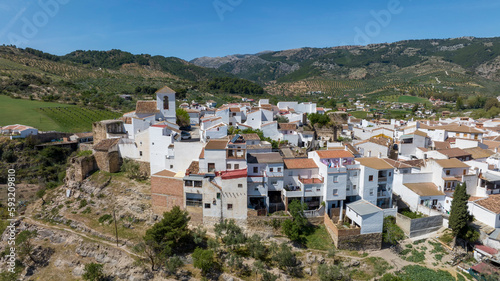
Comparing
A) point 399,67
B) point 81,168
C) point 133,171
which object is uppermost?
point 399,67

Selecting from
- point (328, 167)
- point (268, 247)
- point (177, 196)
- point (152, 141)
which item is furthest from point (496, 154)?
point (152, 141)

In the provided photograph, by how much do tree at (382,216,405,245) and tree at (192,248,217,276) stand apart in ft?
44.8

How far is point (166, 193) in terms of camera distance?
25.8 meters

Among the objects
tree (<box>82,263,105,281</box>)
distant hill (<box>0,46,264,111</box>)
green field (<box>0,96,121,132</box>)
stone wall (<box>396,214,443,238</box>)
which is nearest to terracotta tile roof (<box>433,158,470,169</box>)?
stone wall (<box>396,214,443,238</box>)

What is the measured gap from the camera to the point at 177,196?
25375 mm

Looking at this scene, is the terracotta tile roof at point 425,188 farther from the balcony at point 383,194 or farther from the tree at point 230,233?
the tree at point 230,233

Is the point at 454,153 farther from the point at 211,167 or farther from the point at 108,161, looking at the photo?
the point at 108,161

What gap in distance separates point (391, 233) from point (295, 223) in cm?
774

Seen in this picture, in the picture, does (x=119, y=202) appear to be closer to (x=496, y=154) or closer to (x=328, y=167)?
(x=328, y=167)

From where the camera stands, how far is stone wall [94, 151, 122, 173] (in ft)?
105

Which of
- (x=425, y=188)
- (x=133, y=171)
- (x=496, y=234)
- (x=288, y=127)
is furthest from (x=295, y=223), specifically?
(x=133, y=171)

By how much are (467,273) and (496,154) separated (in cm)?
1732

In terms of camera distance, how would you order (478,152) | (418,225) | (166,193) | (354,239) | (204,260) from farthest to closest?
(478,152), (166,193), (418,225), (354,239), (204,260)

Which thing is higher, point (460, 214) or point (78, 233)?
point (460, 214)
